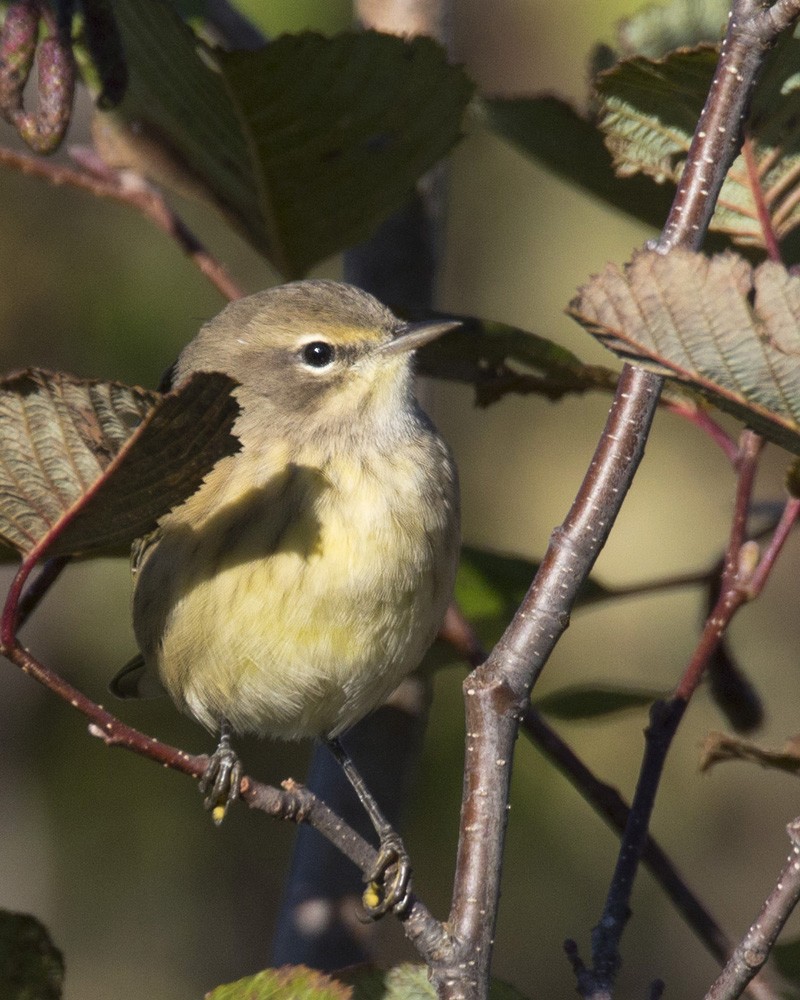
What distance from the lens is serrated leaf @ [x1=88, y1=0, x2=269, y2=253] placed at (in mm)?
2746

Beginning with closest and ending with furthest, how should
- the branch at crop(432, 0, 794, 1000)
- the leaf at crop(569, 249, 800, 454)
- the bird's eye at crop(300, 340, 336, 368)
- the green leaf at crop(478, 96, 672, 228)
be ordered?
the leaf at crop(569, 249, 800, 454) → the branch at crop(432, 0, 794, 1000) → the green leaf at crop(478, 96, 672, 228) → the bird's eye at crop(300, 340, 336, 368)

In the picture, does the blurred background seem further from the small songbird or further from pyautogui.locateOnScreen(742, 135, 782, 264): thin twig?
pyautogui.locateOnScreen(742, 135, 782, 264): thin twig

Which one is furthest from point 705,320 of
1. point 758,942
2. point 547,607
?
point 758,942

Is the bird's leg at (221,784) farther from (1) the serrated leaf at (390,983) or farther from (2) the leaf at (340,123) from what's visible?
(2) the leaf at (340,123)

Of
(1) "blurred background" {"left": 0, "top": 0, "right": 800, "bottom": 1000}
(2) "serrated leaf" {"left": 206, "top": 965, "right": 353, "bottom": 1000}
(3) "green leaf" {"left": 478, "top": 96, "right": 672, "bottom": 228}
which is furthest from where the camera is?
(1) "blurred background" {"left": 0, "top": 0, "right": 800, "bottom": 1000}

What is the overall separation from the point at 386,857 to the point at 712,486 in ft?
8.87

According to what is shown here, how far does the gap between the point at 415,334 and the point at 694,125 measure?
0.73 metres

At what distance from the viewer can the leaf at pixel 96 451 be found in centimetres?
182

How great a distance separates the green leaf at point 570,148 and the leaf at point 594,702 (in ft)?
3.36

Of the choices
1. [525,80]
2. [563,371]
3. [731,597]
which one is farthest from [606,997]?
[525,80]

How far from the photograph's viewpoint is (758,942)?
5.73 feet

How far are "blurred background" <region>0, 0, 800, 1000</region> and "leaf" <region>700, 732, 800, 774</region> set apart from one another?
1910 mm

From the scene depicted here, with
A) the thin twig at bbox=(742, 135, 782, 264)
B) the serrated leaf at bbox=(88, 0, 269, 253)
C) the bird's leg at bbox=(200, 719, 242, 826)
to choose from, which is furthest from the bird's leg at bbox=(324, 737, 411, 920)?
the thin twig at bbox=(742, 135, 782, 264)

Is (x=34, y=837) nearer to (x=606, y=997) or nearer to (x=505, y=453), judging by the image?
(x=505, y=453)
